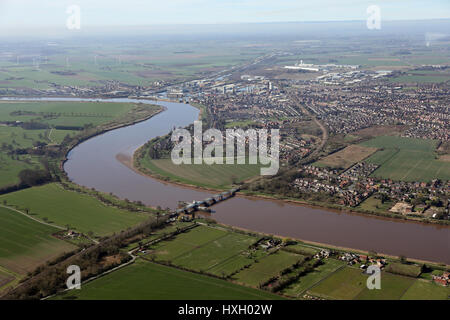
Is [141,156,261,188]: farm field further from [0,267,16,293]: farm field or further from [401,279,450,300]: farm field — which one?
[401,279,450,300]: farm field

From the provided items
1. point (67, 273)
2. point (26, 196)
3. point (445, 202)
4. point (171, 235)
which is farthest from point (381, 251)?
point (26, 196)

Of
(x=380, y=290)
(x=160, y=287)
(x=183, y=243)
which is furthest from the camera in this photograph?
(x=183, y=243)

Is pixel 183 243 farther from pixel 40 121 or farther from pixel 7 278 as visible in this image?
pixel 40 121

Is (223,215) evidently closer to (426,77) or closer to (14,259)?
(14,259)

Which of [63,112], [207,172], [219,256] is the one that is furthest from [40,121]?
[219,256]

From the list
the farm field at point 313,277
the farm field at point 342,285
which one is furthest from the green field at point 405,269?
the farm field at point 313,277

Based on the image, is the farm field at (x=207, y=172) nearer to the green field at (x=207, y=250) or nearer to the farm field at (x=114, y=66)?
the green field at (x=207, y=250)
